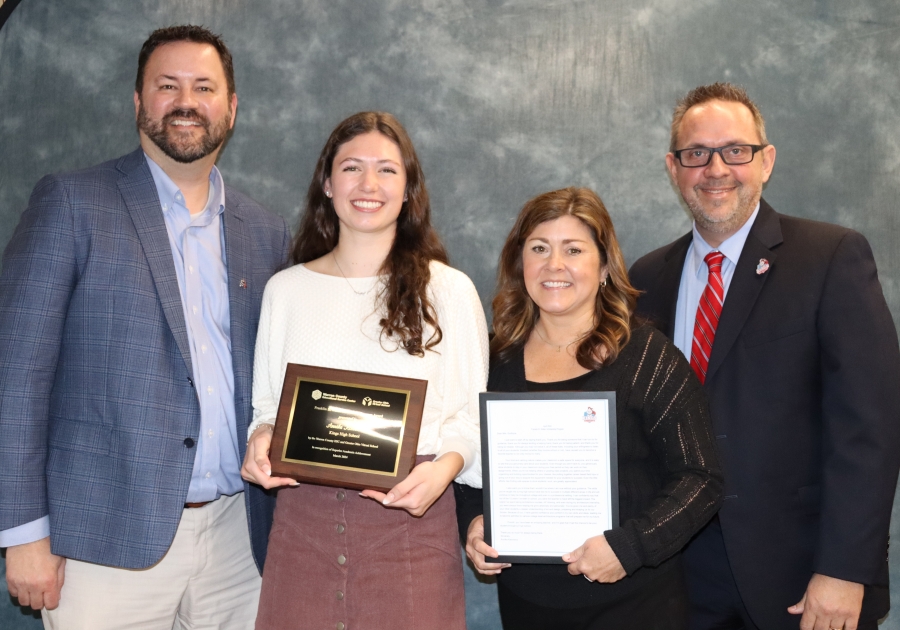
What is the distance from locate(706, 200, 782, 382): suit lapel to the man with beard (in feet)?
5.19

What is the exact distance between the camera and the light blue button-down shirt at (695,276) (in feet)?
9.13

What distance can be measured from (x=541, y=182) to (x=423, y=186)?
4.35ft

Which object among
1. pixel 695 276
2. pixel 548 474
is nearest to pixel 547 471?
pixel 548 474

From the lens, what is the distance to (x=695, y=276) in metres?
2.89

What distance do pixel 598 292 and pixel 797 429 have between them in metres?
0.77

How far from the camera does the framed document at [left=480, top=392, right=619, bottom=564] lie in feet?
7.14

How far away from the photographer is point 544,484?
7.25ft

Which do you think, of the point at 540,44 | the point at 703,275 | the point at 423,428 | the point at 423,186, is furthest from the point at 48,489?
the point at 540,44

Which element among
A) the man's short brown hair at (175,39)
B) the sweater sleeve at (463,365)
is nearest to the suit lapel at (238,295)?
the man's short brown hair at (175,39)

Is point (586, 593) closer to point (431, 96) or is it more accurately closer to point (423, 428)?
point (423, 428)

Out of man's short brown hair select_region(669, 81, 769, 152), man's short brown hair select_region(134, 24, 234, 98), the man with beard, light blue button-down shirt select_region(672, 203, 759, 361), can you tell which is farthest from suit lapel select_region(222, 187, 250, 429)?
man's short brown hair select_region(669, 81, 769, 152)

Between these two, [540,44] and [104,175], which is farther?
[540,44]

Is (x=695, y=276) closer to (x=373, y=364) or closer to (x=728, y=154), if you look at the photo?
(x=728, y=154)

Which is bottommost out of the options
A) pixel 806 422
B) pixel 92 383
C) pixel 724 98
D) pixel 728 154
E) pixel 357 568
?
pixel 357 568
